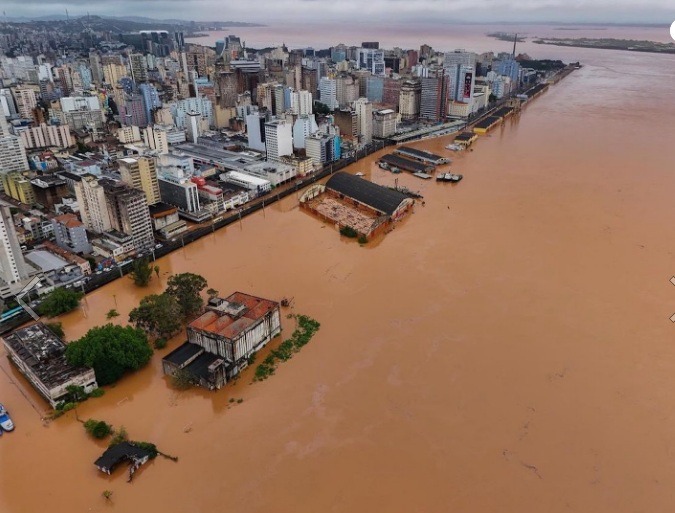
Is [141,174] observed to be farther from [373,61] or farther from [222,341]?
[373,61]

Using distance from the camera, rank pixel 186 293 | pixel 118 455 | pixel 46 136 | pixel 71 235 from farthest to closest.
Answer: pixel 46 136, pixel 71 235, pixel 186 293, pixel 118 455

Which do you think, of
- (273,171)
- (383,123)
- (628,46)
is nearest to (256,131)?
(273,171)

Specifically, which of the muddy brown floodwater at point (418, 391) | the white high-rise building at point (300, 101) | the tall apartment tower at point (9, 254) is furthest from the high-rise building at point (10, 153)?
the white high-rise building at point (300, 101)

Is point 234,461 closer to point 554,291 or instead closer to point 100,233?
point 554,291

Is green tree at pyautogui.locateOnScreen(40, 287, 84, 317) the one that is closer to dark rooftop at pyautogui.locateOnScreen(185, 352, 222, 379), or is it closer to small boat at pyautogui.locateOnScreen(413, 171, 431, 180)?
dark rooftop at pyautogui.locateOnScreen(185, 352, 222, 379)

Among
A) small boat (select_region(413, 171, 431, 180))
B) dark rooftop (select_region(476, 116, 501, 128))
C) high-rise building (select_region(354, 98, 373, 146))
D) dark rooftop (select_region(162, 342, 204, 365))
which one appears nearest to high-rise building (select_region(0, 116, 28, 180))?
dark rooftop (select_region(162, 342, 204, 365))

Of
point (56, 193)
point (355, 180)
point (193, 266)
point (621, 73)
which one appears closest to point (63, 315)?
point (193, 266)
